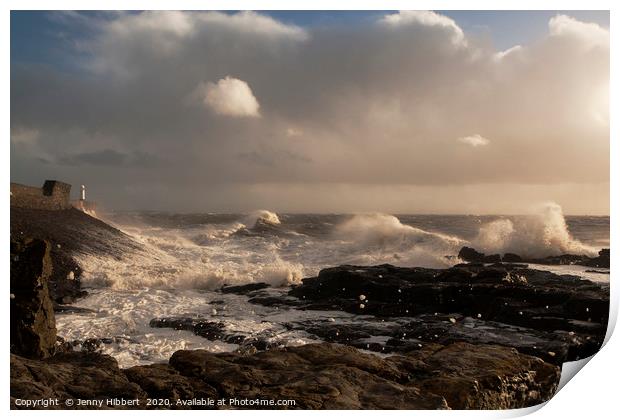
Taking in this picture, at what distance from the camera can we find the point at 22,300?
578cm

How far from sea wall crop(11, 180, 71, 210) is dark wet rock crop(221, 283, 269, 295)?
2108mm

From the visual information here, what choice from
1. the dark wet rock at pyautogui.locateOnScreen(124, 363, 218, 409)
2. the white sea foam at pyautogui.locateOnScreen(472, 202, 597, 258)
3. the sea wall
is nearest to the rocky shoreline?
the dark wet rock at pyautogui.locateOnScreen(124, 363, 218, 409)

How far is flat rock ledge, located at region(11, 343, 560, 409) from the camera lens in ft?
17.0

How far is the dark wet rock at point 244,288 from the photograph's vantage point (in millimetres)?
6609

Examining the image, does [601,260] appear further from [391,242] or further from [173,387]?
[173,387]

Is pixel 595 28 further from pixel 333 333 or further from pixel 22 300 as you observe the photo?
pixel 22 300

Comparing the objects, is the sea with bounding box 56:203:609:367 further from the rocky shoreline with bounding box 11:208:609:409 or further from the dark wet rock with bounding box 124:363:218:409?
the dark wet rock with bounding box 124:363:218:409

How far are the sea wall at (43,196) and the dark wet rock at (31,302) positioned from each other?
44 cm

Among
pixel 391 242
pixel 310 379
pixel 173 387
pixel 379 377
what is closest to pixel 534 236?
pixel 391 242

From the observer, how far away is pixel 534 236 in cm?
676

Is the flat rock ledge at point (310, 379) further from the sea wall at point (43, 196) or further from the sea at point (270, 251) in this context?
the sea wall at point (43, 196)

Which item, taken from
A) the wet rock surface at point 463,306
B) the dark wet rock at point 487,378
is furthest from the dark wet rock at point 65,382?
the dark wet rock at point 487,378

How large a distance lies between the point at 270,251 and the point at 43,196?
2700 mm

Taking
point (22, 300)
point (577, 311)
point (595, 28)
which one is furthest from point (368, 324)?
point (595, 28)
